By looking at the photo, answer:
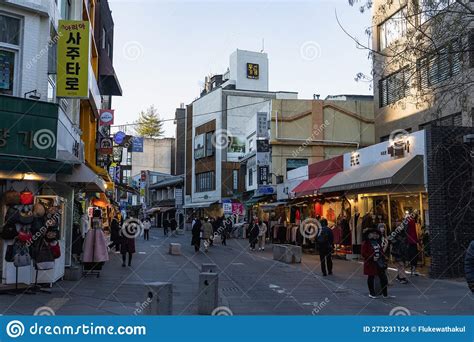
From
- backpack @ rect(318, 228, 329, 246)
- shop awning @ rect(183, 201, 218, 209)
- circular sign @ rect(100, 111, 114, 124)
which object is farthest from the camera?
shop awning @ rect(183, 201, 218, 209)

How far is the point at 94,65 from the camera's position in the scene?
24969mm

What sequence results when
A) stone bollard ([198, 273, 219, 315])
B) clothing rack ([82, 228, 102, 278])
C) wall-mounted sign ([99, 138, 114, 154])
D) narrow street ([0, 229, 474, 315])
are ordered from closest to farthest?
stone bollard ([198, 273, 219, 315]), narrow street ([0, 229, 474, 315]), clothing rack ([82, 228, 102, 278]), wall-mounted sign ([99, 138, 114, 154])

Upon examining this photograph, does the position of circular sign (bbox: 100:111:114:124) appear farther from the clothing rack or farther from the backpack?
the backpack

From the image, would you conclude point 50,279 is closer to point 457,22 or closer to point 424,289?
point 424,289

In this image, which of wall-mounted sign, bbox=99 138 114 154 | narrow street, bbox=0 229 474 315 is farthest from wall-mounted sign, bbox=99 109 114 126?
narrow street, bbox=0 229 474 315

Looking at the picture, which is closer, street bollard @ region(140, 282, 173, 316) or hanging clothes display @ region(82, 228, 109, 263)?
street bollard @ region(140, 282, 173, 316)

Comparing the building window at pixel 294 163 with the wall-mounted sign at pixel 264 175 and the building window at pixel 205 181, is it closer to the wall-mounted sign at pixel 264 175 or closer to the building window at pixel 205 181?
the wall-mounted sign at pixel 264 175

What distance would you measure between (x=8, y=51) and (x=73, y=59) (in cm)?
186

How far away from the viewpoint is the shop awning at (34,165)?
1112 centimetres

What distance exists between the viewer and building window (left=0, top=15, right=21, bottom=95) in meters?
12.5

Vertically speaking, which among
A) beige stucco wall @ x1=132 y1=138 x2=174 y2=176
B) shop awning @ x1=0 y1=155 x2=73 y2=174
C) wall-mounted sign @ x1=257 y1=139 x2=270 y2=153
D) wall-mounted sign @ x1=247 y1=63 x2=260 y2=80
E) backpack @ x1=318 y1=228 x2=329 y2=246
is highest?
wall-mounted sign @ x1=247 y1=63 x2=260 y2=80

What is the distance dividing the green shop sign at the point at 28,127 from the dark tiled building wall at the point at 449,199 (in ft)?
34.0

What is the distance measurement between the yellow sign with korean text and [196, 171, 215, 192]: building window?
1719 inches

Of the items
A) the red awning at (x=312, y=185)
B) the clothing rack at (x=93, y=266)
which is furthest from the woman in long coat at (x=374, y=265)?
the red awning at (x=312, y=185)
